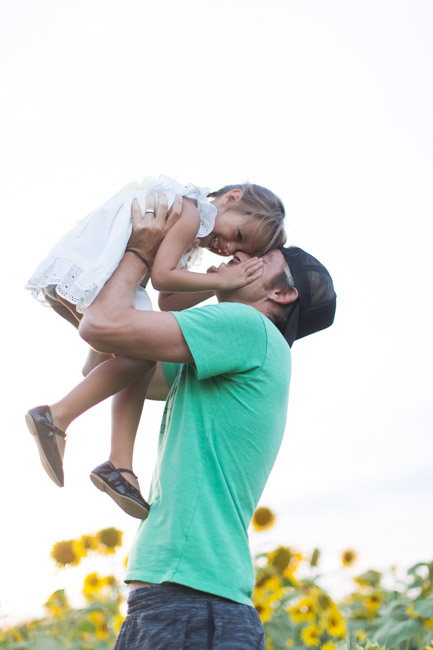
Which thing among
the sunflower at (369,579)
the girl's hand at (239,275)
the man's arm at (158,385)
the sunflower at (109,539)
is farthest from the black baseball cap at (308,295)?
the sunflower at (369,579)

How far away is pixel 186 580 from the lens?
2.29 metres

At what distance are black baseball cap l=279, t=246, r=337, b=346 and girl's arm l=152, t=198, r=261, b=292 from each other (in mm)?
171

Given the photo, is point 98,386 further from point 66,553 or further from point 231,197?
point 66,553

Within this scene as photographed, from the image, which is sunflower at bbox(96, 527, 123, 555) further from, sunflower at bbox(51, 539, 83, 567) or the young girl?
the young girl

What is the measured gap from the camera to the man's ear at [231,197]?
3628mm

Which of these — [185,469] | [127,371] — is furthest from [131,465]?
[185,469]

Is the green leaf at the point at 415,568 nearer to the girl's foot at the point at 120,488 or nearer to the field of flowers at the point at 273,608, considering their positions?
the field of flowers at the point at 273,608

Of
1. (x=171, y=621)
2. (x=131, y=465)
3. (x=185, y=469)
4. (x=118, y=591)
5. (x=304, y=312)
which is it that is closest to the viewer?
(x=171, y=621)

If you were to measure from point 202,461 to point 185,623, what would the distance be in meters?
0.45

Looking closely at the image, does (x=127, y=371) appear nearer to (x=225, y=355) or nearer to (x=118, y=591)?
(x=225, y=355)

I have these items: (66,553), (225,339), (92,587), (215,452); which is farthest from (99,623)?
(225,339)

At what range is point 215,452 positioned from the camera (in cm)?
247

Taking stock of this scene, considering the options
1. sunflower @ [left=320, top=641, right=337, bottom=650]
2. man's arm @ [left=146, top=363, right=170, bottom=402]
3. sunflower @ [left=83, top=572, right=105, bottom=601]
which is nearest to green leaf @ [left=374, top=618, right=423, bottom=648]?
sunflower @ [left=320, top=641, right=337, bottom=650]

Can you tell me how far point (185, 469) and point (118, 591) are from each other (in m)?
2.69
